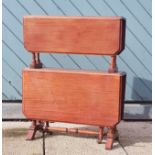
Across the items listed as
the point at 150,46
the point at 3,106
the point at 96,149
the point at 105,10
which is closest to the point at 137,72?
the point at 150,46

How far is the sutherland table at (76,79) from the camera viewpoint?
128 inches

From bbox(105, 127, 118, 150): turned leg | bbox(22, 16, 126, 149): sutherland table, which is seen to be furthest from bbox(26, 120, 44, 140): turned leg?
bbox(105, 127, 118, 150): turned leg

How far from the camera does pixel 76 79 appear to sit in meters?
3.36

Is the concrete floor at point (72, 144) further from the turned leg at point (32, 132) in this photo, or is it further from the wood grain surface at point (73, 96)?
the wood grain surface at point (73, 96)

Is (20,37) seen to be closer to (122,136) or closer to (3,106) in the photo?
(3,106)

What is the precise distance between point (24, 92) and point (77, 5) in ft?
3.65

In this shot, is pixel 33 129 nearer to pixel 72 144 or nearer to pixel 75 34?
pixel 72 144

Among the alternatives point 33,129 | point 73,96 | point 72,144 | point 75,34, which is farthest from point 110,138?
point 75,34

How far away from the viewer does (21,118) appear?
4.28 metres

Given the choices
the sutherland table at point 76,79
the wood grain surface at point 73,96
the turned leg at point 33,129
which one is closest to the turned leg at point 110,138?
the sutherland table at point 76,79

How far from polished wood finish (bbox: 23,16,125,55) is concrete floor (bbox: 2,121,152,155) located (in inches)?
30.9

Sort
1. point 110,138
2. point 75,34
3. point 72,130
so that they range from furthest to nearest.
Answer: point 72,130 < point 110,138 < point 75,34

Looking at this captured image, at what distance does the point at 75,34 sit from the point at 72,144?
93cm

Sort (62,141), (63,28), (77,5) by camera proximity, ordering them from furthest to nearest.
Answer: (77,5)
(62,141)
(63,28)
